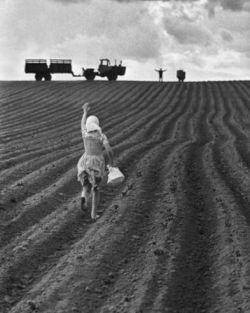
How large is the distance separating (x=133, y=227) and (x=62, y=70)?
114ft

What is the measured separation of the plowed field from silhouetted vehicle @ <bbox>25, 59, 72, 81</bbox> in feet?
77.8

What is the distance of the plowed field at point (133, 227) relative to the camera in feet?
20.0

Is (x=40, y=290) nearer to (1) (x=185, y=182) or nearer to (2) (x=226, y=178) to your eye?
(1) (x=185, y=182)

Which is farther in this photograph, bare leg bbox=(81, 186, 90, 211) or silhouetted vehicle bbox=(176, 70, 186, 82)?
silhouetted vehicle bbox=(176, 70, 186, 82)

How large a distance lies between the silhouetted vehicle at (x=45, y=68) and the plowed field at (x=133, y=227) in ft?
77.8

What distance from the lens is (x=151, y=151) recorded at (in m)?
14.2

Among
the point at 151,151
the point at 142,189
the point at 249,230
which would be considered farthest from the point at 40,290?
the point at 151,151

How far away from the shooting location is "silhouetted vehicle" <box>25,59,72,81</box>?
41281 mm

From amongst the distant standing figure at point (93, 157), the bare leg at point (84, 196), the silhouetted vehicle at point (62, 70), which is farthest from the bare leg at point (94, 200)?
the silhouetted vehicle at point (62, 70)

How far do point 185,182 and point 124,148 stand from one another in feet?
13.4

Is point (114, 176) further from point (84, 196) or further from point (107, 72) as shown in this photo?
point (107, 72)

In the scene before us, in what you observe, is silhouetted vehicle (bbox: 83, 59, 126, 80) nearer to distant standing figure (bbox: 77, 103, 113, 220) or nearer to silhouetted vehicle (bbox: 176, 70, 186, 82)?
silhouetted vehicle (bbox: 176, 70, 186, 82)

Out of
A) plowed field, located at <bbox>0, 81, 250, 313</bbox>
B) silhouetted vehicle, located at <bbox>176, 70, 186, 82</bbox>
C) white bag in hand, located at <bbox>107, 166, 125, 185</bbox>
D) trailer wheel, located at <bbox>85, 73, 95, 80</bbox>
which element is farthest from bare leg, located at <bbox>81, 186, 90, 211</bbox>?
silhouetted vehicle, located at <bbox>176, 70, 186, 82</bbox>

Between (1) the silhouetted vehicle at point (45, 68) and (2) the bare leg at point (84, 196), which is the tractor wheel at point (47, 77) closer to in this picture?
(1) the silhouetted vehicle at point (45, 68)
